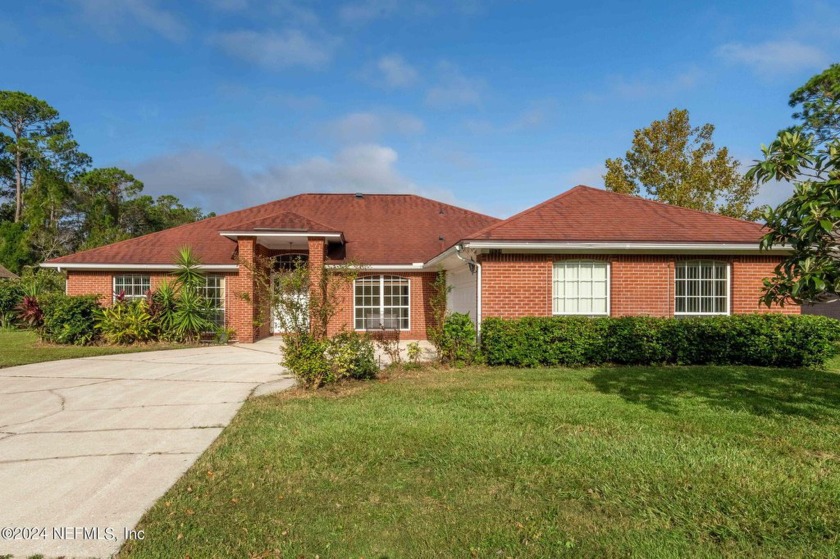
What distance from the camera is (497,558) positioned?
299cm

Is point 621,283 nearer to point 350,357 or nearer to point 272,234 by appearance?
point 350,357

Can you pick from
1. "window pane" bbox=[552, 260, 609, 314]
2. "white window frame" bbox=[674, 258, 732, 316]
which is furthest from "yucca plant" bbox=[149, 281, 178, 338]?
"white window frame" bbox=[674, 258, 732, 316]

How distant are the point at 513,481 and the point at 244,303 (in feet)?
43.9

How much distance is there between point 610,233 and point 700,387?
452 cm

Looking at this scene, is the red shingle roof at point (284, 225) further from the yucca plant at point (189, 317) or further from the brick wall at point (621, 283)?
the brick wall at point (621, 283)

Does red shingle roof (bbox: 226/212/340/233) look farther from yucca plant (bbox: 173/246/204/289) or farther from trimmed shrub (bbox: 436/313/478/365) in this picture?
trimmed shrub (bbox: 436/313/478/365)

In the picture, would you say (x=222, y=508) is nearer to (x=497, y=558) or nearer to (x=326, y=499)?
(x=326, y=499)

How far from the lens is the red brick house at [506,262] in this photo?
36.4 ft

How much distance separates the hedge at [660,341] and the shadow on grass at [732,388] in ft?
1.67

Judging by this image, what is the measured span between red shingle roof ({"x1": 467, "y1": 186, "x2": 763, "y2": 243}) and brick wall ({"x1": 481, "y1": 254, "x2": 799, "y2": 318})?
585mm

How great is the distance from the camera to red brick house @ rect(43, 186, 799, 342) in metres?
11.1

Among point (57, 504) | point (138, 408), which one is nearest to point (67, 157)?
point (138, 408)

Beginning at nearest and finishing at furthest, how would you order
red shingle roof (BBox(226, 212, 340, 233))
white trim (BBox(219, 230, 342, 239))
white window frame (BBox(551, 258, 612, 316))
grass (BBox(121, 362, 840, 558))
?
grass (BBox(121, 362, 840, 558)) → white window frame (BBox(551, 258, 612, 316)) → white trim (BBox(219, 230, 342, 239)) → red shingle roof (BBox(226, 212, 340, 233))

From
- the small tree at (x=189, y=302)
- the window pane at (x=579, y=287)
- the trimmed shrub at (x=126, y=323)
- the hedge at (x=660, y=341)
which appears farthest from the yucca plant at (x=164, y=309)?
the window pane at (x=579, y=287)
